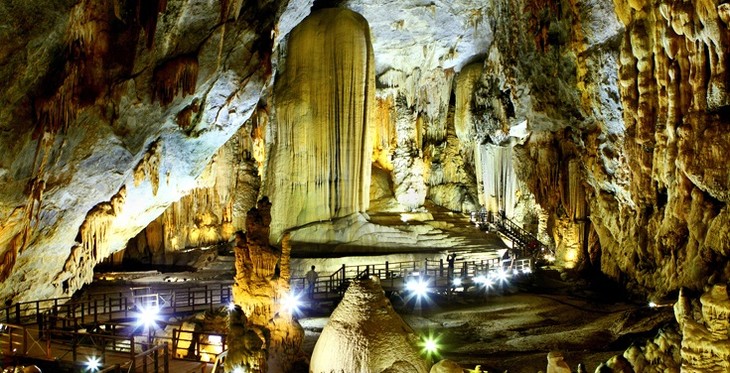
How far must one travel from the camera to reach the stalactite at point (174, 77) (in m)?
11.3

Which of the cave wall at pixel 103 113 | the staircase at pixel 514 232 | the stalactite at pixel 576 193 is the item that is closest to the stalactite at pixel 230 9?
the cave wall at pixel 103 113

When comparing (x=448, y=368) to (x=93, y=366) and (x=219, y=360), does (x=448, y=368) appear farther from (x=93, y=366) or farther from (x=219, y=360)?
(x=93, y=366)

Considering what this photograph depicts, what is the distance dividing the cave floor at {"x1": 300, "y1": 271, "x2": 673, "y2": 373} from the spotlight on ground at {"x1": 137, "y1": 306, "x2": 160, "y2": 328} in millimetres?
3276

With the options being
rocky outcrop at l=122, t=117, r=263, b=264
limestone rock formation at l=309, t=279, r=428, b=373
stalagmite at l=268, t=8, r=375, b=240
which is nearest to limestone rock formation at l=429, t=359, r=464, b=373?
limestone rock formation at l=309, t=279, r=428, b=373

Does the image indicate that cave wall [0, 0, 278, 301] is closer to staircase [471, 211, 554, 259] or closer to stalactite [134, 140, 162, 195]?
stalactite [134, 140, 162, 195]

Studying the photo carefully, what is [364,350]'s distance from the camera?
7762 millimetres

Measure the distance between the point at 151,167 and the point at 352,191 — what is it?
29.4ft

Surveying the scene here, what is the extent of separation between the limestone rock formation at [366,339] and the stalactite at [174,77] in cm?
591

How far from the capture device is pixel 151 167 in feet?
44.2

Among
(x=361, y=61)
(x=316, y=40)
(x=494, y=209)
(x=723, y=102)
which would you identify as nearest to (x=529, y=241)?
(x=494, y=209)

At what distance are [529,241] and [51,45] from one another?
58.9 ft

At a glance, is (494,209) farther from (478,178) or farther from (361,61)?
(361,61)

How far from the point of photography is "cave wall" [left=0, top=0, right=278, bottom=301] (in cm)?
884

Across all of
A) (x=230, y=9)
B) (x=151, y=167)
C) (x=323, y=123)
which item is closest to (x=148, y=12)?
(x=230, y=9)
